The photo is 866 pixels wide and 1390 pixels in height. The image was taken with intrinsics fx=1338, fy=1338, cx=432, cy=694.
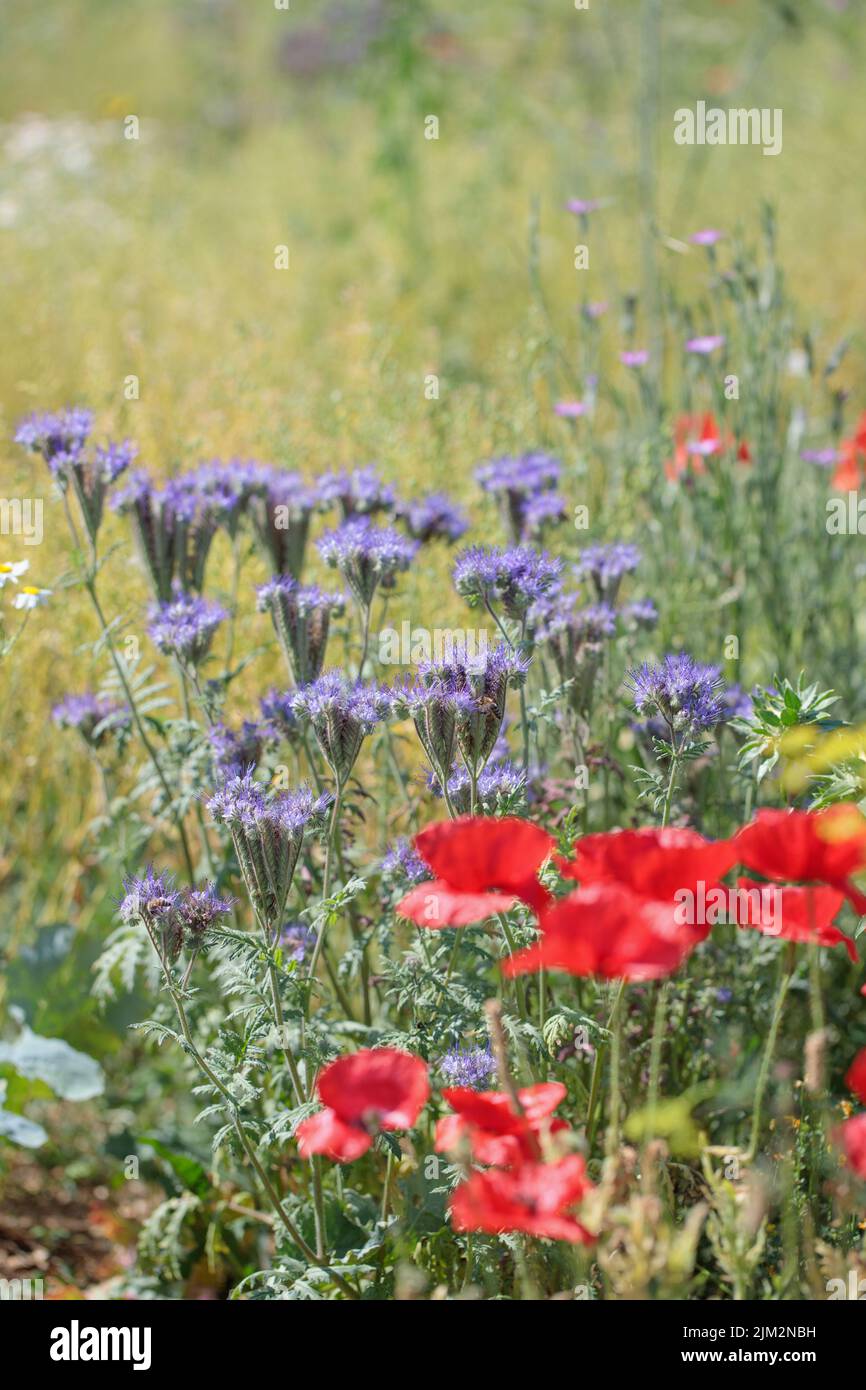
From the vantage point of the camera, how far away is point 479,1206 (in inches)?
43.7

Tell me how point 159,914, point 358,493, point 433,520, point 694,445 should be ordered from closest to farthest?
point 159,914, point 358,493, point 433,520, point 694,445

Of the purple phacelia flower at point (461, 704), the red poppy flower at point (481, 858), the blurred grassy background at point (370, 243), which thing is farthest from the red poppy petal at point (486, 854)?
the blurred grassy background at point (370, 243)

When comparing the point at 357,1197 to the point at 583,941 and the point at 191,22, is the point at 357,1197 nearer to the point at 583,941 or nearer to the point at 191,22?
the point at 583,941

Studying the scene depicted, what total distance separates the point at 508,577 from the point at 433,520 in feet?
1.87

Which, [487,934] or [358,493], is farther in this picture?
[358,493]

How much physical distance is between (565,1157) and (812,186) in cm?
637

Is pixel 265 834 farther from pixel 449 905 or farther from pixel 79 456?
pixel 79 456

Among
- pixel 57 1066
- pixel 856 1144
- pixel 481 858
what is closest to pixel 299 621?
pixel 481 858

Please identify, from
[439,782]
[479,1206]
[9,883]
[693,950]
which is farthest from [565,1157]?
[9,883]

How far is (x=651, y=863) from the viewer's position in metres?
1.21

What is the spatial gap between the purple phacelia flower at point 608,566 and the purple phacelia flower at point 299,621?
47 centimetres

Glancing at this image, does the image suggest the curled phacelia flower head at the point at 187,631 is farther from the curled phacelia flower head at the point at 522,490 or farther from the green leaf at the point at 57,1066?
the green leaf at the point at 57,1066

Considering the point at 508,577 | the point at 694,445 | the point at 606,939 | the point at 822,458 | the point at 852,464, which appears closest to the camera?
the point at 606,939

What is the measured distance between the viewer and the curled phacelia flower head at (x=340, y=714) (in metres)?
1.62
